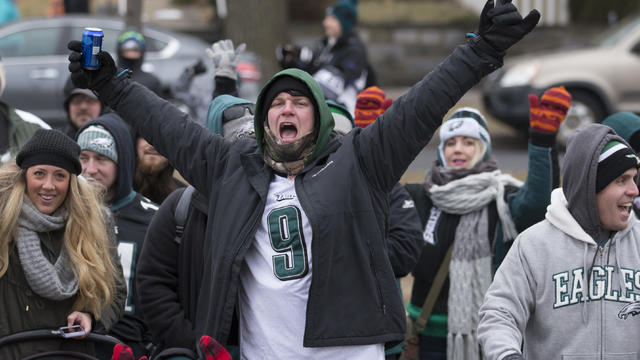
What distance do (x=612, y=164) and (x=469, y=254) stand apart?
1.45 metres

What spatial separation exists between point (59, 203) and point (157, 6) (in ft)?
65.5

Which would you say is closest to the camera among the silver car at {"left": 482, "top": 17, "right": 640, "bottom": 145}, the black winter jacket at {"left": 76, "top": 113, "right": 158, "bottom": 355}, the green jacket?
the black winter jacket at {"left": 76, "top": 113, "right": 158, "bottom": 355}

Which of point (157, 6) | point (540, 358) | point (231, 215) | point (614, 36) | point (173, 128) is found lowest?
point (540, 358)

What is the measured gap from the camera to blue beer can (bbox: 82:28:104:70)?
3.68 m

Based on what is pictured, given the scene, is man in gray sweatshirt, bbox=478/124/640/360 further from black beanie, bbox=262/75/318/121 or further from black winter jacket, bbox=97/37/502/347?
black beanie, bbox=262/75/318/121

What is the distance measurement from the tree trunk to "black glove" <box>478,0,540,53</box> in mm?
10004

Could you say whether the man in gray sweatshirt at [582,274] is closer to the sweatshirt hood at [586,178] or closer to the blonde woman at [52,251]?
the sweatshirt hood at [586,178]

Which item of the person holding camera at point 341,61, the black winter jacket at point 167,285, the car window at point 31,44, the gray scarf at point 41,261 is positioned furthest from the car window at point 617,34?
the gray scarf at point 41,261

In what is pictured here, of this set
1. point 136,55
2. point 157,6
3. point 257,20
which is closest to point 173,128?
point 136,55

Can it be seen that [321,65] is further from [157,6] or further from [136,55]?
[157,6]

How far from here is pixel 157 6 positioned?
→ 2386cm

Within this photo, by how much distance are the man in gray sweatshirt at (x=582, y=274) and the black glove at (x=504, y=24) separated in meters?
0.69

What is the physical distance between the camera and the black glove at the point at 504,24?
11.0ft

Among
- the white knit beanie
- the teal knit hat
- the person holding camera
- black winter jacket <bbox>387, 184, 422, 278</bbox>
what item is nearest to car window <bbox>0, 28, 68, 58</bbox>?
the person holding camera
